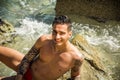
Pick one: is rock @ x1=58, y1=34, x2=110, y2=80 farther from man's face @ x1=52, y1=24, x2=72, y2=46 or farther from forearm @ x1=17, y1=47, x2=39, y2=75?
man's face @ x1=52, y1=24, x2=72, y2=46

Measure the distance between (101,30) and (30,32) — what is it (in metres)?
2.27

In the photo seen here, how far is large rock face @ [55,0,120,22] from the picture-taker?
9469mm

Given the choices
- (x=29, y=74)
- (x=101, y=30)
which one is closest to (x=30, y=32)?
(x=101, y=30)

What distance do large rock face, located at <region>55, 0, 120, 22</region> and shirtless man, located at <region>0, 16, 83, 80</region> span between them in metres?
5.49

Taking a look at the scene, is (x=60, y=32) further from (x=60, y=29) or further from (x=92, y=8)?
(x=92, y=8)

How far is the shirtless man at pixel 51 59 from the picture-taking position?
12.4ft

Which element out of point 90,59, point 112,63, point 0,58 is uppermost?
point 0,58

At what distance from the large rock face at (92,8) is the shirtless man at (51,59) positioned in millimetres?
5485

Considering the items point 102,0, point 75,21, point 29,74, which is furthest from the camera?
point 102,0

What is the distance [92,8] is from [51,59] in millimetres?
6176

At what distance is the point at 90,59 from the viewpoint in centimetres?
547

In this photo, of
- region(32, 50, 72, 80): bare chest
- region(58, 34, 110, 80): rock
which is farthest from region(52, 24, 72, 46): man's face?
region(58, 34, 110, 80): rock

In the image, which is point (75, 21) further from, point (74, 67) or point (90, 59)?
point (74, 67)

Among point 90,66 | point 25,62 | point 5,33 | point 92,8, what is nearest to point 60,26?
point 25,62
